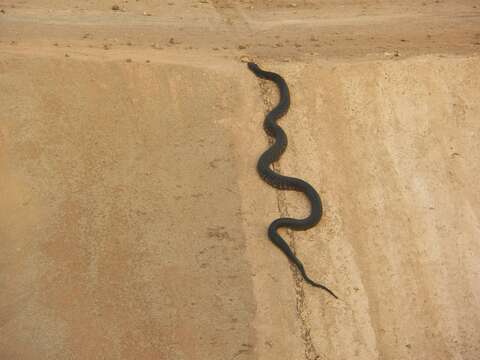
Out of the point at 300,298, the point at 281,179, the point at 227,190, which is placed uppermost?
the point at 281,179

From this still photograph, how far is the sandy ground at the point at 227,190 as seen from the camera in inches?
368

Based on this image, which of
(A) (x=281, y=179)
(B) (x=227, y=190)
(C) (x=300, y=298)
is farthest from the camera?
(A) (x=281, y=179)

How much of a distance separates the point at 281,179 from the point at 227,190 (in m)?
0.99

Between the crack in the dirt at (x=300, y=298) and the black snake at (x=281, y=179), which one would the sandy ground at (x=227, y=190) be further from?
the black snake at (x=281, y=179)

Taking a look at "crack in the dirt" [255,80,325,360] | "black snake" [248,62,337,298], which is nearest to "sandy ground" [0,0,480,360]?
"crack in the dirt" [255,80,325,360]

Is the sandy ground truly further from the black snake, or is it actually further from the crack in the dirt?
the black snake

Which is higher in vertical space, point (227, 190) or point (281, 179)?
point (281, 179)

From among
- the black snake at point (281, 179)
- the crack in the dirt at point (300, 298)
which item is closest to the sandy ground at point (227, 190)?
the crack in the dirt at point (300, 298)

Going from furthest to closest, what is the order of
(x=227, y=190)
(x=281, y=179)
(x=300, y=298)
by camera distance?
1. (x=281, y=179)
2. (x=227, y=190)
3. (x=300, y=298)

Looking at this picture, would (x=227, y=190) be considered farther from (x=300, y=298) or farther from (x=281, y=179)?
(x=300, y=298)

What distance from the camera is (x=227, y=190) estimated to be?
11250mm

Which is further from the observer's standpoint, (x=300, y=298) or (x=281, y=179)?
(x=281, y=179)

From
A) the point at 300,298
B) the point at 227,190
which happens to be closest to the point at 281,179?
the point at 227,190

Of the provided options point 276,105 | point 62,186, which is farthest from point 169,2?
point 62,186
